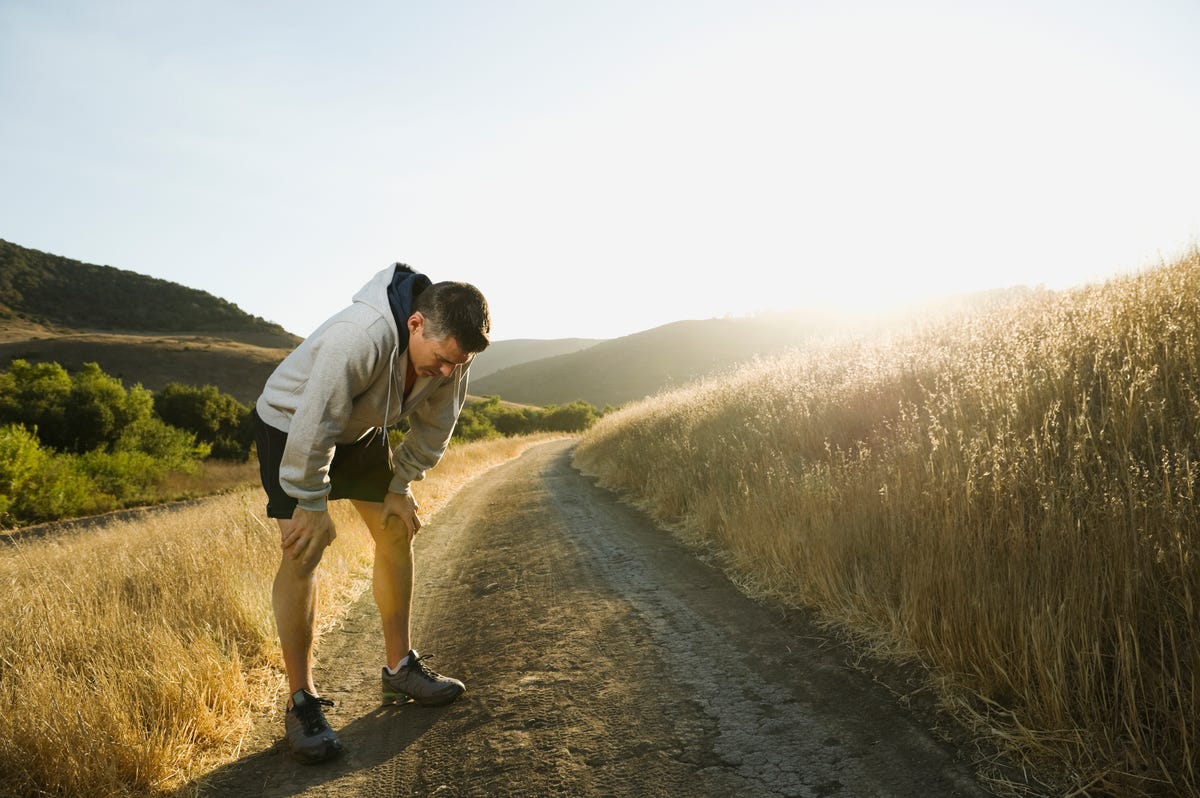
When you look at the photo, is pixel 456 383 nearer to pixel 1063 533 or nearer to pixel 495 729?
pixel 495 729

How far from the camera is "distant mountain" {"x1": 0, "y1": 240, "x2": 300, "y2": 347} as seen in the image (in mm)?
71500

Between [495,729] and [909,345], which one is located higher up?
[909,345]

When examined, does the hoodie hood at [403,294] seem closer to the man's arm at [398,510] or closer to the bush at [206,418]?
the man's arm at [398,510]

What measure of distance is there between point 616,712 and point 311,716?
138cm

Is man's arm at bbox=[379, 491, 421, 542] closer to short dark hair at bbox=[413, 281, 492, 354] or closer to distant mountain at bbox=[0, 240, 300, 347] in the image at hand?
short dark hair at bbox=[413, 281, 492, 354]

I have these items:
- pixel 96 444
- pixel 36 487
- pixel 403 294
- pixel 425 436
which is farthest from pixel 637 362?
pixel 403 294

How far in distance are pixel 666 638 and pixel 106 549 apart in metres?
6.78

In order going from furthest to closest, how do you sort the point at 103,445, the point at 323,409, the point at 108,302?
1. the point at 108,302
2. the point at 103,445
3. the point at 323,409

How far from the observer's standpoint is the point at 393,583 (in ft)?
10.8

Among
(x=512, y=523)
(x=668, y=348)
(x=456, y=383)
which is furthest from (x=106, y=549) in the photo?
(x=668, y=348)

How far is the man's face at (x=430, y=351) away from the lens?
2648mm

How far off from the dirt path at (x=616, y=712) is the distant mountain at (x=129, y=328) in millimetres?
61146

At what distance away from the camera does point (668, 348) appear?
108 meters

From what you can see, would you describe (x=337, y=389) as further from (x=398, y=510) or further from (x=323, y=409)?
(x=398, y=510)
